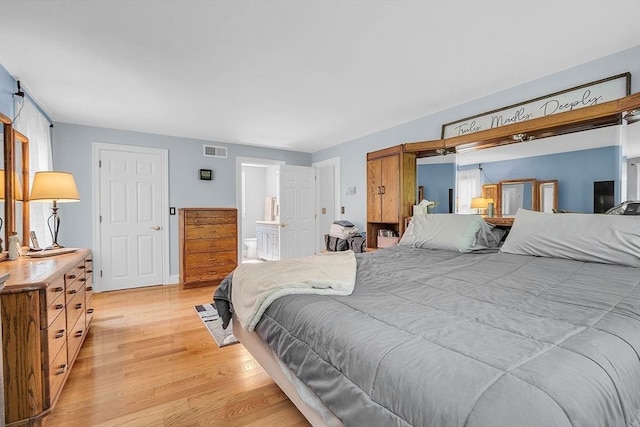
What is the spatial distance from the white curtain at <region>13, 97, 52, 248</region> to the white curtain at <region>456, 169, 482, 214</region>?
13.3 feet

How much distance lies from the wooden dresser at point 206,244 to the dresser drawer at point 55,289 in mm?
2433

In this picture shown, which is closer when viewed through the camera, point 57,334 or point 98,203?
point 57,334

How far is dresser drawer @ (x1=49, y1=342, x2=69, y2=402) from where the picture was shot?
1693mm

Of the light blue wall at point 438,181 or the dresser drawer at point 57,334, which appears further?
the light blue wall at point 438,181

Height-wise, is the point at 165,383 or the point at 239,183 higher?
the point at 239,183

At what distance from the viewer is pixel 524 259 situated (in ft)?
6.79

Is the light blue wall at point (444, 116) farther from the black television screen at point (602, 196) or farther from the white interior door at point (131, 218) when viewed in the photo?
the white interior door at point (131, 218)

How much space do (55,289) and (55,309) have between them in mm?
116

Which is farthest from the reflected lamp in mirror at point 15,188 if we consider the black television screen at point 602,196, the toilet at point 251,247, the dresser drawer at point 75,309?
the toilet at point 251,247

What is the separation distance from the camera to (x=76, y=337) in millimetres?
2293

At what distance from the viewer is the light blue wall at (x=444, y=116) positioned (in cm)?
224

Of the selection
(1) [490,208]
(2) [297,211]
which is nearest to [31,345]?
(1) [490,208]

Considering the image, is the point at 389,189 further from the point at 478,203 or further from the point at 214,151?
the point at 214,151

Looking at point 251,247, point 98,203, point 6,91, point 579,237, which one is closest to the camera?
point 579,237
